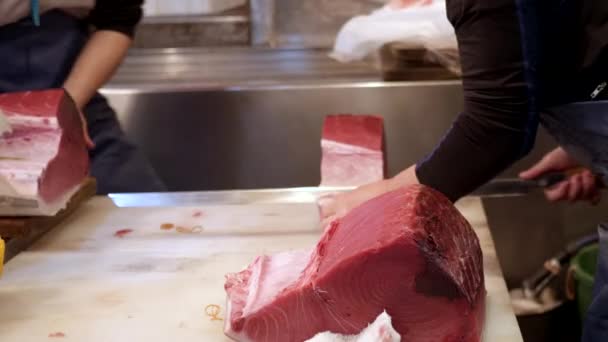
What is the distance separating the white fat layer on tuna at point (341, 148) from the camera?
63.7 inches

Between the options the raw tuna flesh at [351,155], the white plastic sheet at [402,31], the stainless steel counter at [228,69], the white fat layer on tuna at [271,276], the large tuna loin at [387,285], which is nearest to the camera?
the large tuna loin at [387,285]

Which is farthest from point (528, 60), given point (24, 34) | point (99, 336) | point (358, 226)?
point (24, 34)

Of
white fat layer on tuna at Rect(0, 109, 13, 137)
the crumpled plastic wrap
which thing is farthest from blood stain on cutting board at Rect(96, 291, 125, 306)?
the crumpled plastic wrap

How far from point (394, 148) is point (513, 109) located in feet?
3.54

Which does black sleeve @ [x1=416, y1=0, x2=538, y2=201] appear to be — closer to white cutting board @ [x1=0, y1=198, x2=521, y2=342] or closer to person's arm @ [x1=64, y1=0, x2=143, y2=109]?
white cutting board @ [x1=0, y1=198, x2=521, y2=342]

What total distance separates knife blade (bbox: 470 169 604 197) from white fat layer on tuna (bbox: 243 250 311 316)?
2.14 ft

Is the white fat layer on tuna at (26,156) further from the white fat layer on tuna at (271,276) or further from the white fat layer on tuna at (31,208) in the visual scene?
the white fat layer on tuna at (271,276)

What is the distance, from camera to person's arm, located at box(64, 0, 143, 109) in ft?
5.15

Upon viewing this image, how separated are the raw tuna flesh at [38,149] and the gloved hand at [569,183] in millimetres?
957

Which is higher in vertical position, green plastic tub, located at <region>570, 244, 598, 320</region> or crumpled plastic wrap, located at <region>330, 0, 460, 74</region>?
crumpled plastic wrap, located at <region>330, 0, 460, 74</region>

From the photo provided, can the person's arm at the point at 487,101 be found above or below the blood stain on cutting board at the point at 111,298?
above

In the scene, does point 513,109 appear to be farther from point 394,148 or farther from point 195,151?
point 195,151

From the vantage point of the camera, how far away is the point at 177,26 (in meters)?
2.34

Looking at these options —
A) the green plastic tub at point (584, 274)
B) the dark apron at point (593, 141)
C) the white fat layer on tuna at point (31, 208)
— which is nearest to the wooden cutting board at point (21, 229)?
the white fat layer on tuna at point (31, 208)
